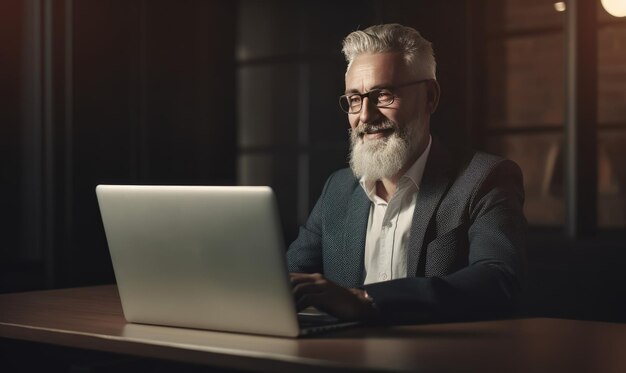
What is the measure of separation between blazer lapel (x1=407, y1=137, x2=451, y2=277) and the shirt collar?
63 mm

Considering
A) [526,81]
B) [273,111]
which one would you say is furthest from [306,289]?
[273,111]

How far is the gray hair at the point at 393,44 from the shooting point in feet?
8.26

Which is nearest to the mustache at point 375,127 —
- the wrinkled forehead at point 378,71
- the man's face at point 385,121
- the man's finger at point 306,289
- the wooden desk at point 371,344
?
the man's face at point 385,121

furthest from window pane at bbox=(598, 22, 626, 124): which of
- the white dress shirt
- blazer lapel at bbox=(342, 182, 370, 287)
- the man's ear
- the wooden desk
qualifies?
the wooden desk

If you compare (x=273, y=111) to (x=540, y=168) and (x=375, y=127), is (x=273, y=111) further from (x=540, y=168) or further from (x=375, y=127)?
(x=375, y=127)

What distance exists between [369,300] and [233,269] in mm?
314

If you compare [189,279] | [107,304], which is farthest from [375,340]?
[107,304]

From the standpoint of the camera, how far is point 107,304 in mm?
2240

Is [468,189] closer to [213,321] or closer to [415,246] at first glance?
[415,246]

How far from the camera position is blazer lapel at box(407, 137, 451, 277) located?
91.2 inches

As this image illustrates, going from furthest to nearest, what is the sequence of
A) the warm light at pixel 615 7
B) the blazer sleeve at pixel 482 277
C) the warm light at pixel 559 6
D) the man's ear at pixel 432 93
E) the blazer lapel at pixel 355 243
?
the warm light at pixel 559 6 < the warm light at pixel 615 7 < the man's ear at pixel 432 93 < the blazer lapel at pixel 355 243 < the blazer sleeve at pixel 482 277

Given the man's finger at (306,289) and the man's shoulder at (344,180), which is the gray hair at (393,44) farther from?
the man's finger at (306,289)

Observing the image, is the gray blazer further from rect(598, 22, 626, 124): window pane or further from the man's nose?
rect(598, 22, 626, 124): window pane

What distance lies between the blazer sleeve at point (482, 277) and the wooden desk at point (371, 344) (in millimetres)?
47
